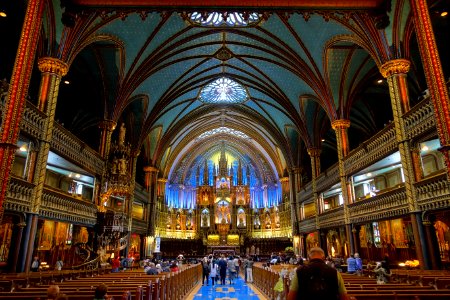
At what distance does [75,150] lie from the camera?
14.6 m


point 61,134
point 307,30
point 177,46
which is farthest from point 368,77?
point 61,134

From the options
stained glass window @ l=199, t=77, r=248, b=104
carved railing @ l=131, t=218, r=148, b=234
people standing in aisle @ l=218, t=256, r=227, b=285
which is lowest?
people standing in aisle @ l=218, t=256, r=227, b=285

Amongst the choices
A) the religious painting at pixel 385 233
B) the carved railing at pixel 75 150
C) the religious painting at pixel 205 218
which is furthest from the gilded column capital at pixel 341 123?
the religious painting at pixel 205 218

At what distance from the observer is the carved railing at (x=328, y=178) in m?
19.3

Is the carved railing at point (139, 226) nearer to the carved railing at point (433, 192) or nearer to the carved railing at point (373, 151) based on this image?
the carved railing at point (373, 151)

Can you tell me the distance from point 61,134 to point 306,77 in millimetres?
14004

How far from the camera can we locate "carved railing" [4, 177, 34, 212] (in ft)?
31.9

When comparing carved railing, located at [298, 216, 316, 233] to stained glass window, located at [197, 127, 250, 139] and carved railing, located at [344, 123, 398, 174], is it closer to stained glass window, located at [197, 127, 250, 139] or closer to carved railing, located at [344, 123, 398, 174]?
carved railing, located at [344, 123, 398, 174]

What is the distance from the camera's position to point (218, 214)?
37781 millimetres

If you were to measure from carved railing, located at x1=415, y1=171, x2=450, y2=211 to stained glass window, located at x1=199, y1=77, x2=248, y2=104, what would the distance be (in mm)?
18382

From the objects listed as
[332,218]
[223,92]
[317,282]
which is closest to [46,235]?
[223,92]

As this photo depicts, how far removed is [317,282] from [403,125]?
11163 millimetres

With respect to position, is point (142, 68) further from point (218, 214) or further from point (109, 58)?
point (218, 214)

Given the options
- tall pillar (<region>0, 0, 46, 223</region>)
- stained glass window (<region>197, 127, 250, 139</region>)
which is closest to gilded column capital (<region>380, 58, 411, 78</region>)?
tall pillar (<region>0, 0, 46, 223</region>)
